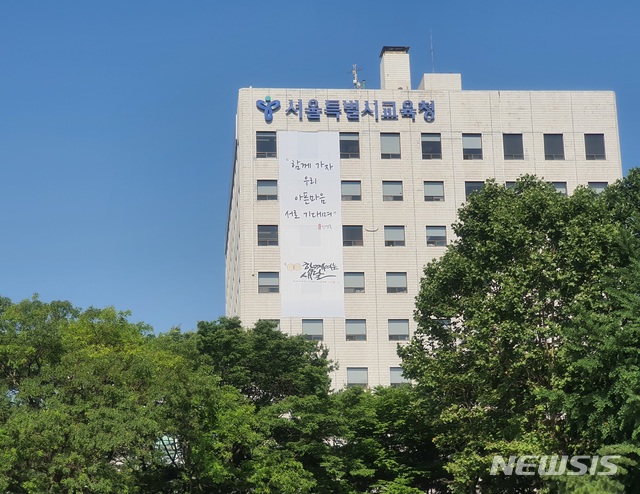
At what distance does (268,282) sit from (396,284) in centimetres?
781

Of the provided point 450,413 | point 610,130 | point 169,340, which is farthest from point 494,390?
point 610,130

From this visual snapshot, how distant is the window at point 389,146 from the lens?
195ft

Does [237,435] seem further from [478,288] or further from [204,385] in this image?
[478,288]

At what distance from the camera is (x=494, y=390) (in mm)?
33688

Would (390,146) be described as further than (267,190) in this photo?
Yes

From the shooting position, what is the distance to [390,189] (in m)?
59.0

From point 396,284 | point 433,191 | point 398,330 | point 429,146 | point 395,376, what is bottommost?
point 395,376

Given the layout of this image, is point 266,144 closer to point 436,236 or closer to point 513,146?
point 436,236

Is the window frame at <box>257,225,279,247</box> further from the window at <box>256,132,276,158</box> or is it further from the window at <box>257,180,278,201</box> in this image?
the window at <box>256,132,276,158</box>

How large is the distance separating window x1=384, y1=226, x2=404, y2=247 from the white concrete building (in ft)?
0.24

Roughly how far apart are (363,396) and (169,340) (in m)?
10.3

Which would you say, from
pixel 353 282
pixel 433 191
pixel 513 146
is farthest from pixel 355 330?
pixel 513 146

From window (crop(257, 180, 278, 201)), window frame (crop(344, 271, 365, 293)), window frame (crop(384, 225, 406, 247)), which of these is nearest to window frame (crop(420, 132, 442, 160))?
window frame (crop(384, 225, 406, 247))

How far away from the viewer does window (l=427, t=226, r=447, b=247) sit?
58344 millimetres
